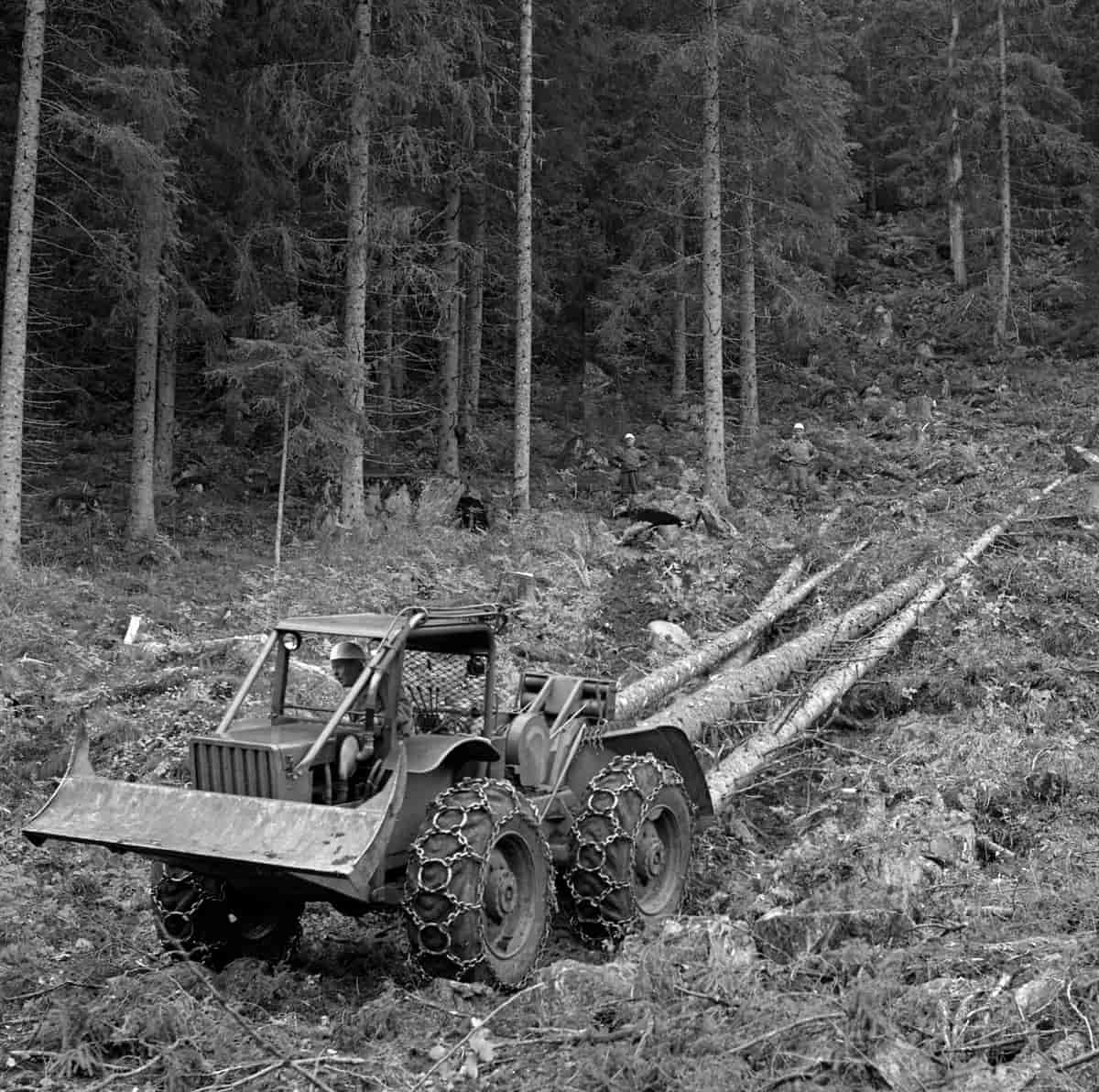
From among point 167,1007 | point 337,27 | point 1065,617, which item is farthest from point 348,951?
point 337,27

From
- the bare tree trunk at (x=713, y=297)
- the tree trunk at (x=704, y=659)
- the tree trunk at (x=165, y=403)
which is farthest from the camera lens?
the bare tree trunk at (x=713, y=297)

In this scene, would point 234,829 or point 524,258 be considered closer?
point 234,829

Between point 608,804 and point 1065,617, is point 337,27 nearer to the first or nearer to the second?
point 1065,617

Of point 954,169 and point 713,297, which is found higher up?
point 954,169

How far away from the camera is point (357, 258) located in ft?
63.4

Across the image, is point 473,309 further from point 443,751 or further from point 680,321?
point 443,751

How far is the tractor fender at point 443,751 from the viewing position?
6.12 m

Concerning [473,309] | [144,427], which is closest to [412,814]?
[144,427]

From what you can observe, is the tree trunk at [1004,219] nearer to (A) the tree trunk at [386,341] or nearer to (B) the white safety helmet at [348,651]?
(A) the tree trunk at [386,341]

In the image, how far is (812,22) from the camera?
2622cm

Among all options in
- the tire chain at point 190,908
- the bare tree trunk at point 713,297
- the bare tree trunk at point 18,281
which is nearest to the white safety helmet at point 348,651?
the tire chain at point 190,908

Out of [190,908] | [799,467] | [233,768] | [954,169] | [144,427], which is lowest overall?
[190,908]

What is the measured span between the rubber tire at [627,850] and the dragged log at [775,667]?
82 centimetres

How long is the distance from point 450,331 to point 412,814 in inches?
771
